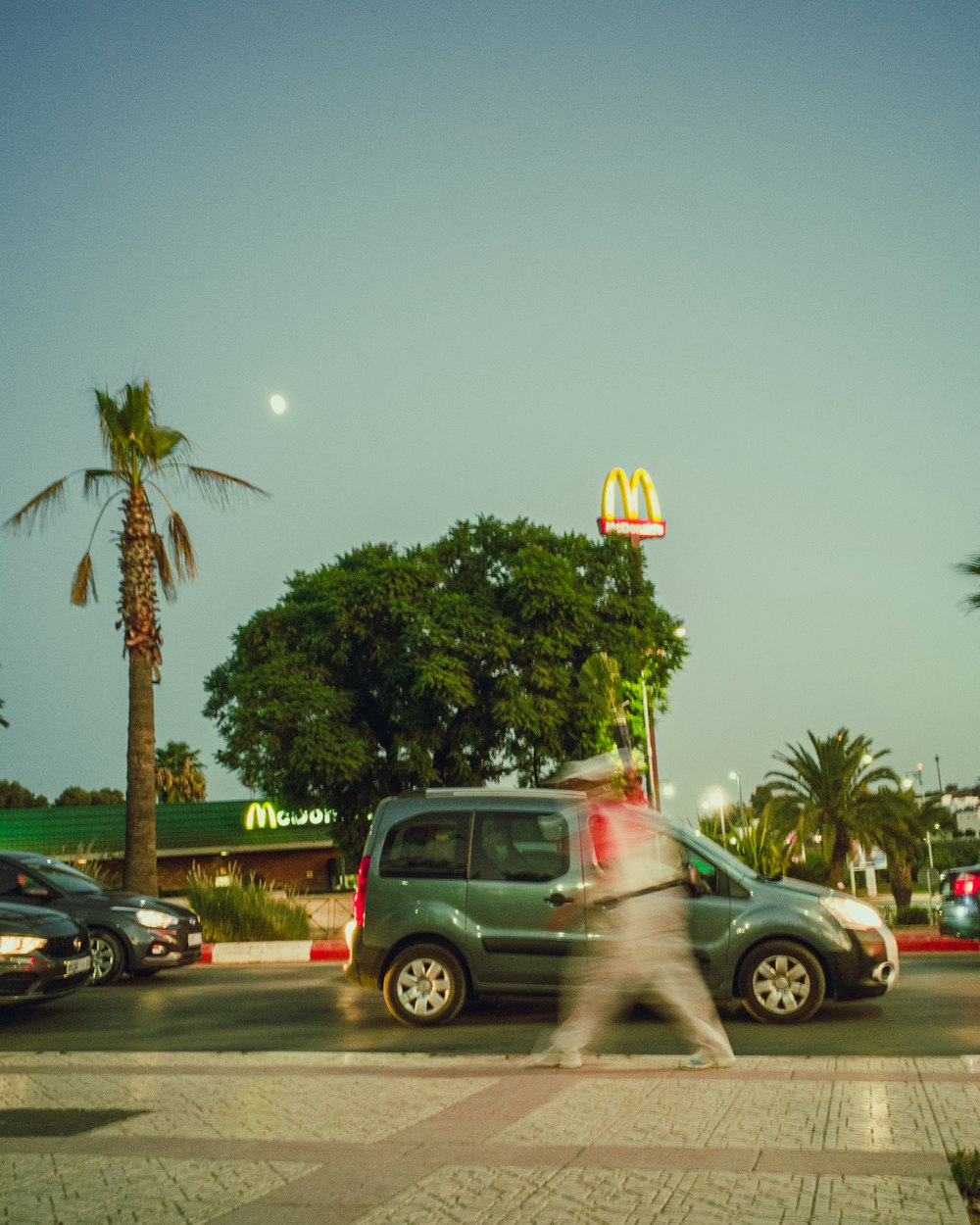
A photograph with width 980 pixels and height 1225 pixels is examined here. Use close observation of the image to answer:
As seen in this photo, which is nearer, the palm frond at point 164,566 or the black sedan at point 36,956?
the black sedan at point 36,956

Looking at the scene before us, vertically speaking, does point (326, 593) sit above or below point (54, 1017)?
above

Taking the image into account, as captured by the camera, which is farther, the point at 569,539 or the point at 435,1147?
the point at 569,539

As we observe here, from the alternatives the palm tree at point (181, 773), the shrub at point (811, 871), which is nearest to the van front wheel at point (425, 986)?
the shrub at point (811, 871)

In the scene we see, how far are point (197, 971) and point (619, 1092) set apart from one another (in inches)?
442

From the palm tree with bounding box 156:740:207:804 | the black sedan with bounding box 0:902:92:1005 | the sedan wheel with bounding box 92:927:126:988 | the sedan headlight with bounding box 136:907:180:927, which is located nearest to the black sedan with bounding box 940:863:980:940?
the sedan headlight with bounding box 136:907:180:927

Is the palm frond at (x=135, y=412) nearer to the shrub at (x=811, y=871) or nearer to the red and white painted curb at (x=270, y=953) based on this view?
the red and white painted curb at (x=270, y=953)

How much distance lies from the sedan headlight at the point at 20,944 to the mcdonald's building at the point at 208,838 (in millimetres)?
37265

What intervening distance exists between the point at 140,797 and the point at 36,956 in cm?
1253

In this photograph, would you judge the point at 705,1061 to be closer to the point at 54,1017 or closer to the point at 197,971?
the point at 54,1017

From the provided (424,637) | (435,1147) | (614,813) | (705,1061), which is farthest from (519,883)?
(424,637)

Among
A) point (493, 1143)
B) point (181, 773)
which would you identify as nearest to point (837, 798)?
point (493, 1143)

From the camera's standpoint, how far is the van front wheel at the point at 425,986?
1016 centimetres

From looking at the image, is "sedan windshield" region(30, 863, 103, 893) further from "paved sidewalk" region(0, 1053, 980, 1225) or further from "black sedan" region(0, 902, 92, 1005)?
"paved sidewalk" region(0, 1053, 980, 1225)

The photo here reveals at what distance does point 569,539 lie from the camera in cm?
3656
